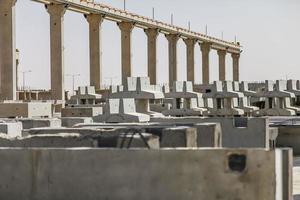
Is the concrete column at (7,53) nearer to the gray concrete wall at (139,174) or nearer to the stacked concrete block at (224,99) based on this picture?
the stacked concrete block at (224,99)

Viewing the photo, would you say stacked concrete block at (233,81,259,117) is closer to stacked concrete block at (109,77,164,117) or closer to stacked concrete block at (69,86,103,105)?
stacked concrete block at (69,86,103,105)

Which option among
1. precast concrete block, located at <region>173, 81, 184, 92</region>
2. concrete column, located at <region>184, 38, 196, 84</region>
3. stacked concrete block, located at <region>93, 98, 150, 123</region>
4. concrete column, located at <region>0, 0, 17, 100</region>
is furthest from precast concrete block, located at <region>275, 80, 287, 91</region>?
concrete column, located at <region>184, 38, 196, 84</region>

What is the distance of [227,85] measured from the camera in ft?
136

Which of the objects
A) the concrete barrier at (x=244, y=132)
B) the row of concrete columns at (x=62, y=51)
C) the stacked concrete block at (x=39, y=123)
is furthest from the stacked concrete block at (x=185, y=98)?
the concrete barrier at (x=244, y=132)

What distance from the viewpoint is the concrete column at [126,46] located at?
189ft

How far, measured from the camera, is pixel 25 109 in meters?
31.2

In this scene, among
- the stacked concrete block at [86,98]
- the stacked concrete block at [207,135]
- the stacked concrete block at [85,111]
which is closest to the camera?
the stacked concrete block at [207,135]

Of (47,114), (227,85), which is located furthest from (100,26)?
(47,114)

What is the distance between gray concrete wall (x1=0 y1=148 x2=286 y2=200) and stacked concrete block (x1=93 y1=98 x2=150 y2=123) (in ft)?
49.3

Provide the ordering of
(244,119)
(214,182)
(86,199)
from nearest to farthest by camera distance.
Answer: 1. (214,182)
2. (86,199)
3. (244,119)

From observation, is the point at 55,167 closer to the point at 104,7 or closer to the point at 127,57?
the point at 104,7

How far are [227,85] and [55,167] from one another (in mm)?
34667

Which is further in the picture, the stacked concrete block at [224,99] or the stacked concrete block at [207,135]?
the stacked concrete block at [224,99]

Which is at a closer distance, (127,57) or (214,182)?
(214,182)
